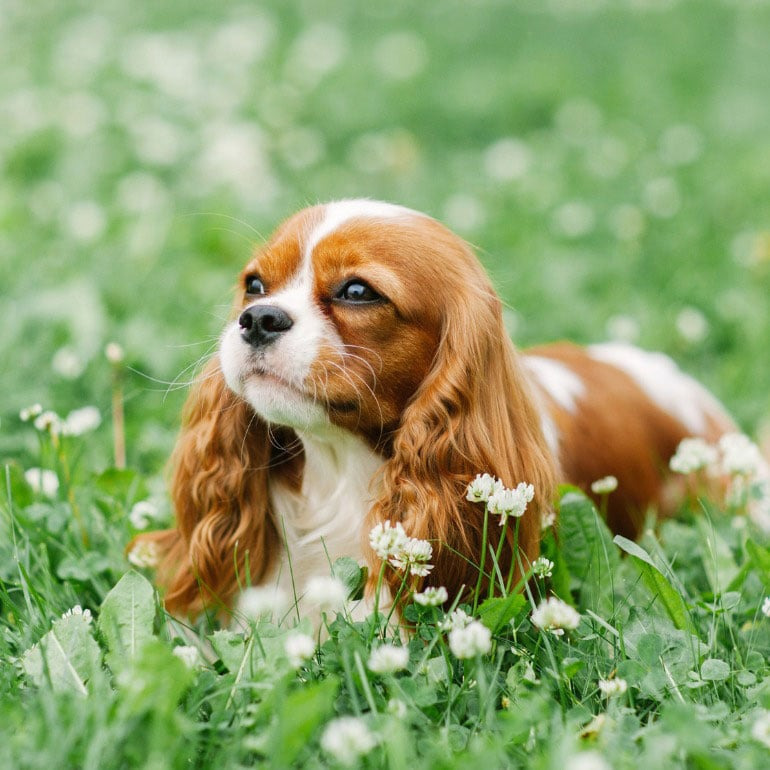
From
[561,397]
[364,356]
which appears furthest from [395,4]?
[364,356]

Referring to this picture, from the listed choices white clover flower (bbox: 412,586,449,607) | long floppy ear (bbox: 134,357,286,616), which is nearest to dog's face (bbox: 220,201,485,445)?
long floppy ear (bbox: 134,357,286,616)

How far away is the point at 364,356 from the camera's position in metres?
2.56

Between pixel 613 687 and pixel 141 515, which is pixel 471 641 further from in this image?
pixel 141 515

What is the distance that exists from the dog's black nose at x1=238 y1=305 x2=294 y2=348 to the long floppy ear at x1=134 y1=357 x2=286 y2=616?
14.9 inches

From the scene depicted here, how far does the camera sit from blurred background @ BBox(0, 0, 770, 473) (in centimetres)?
436

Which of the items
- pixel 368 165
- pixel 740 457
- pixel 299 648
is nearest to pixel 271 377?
pixel 299 648

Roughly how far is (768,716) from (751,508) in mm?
1716

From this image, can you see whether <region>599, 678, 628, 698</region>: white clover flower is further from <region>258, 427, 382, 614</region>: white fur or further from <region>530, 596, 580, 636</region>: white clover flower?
<region>258, 427, 382, 614</region>: white fur

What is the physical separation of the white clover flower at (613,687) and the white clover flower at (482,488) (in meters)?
0.44

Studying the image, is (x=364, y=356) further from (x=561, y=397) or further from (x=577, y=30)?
(x=577, y=30)

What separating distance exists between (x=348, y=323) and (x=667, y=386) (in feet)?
5.47

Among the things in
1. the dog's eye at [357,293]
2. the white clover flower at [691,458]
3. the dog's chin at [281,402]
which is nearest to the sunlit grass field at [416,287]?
the dog's eye at [357,293]

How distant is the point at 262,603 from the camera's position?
2.22 metres

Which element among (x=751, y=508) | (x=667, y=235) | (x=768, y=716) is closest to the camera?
(x=768, y=716)
